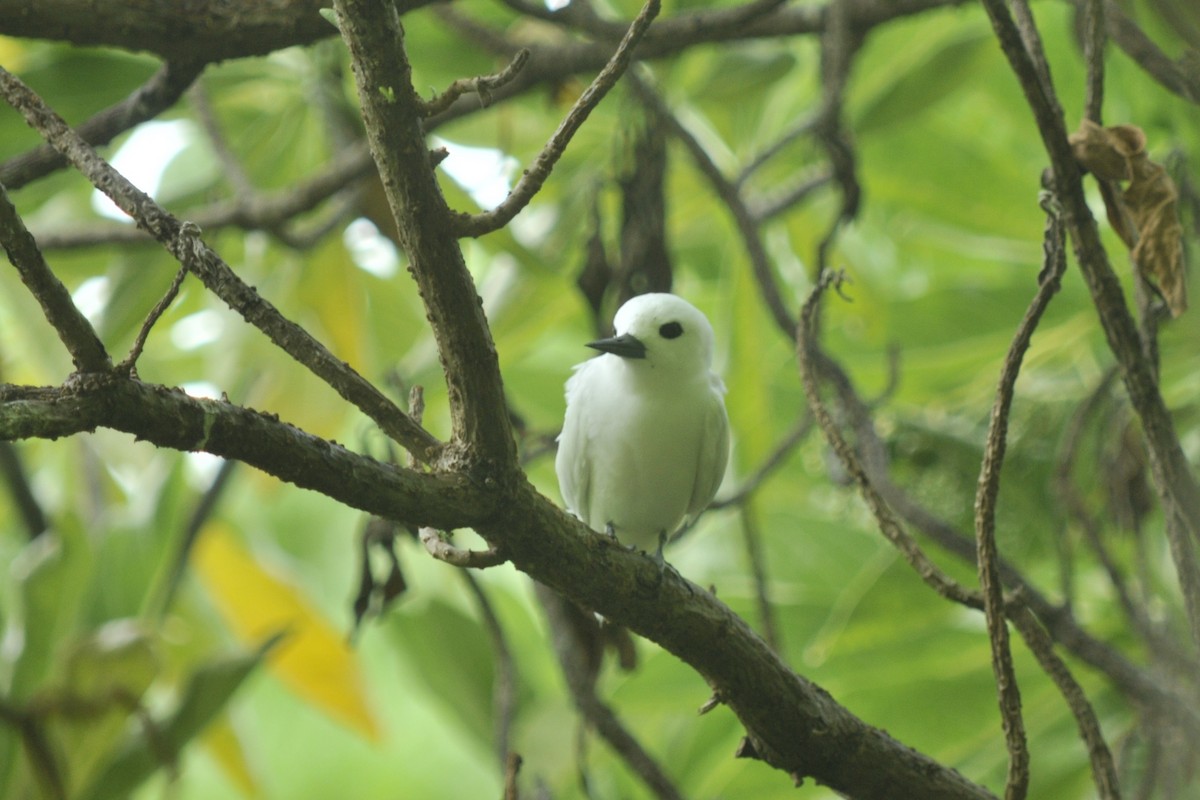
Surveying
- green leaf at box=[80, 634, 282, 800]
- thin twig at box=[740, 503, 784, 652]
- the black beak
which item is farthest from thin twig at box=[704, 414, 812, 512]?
green leaf at box=[80, 634, 282, 800]

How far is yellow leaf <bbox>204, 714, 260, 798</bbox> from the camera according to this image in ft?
13.6

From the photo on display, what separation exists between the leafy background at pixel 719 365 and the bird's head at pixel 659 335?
537mm

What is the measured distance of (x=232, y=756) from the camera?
13.7ft

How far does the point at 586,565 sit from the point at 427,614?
2.05m

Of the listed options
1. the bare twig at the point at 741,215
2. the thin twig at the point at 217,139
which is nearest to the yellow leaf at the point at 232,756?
the thin twig at the point at 217,139

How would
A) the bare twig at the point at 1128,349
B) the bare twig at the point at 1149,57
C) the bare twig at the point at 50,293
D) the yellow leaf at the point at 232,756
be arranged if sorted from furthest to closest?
the yellow leaf at the point at 232,756
the bare twig at the point at 1149,57
the bare twig at the point at 1128,349
the bare twig at the point at 50,293

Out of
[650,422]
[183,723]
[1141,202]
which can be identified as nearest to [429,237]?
[1141,202]

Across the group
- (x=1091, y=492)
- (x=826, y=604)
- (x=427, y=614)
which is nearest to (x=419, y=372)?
(x=427, y=614)

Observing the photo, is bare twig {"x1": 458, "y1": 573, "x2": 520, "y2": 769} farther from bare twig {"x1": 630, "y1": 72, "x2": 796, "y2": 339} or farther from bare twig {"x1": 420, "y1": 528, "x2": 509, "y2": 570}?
bare twig {"x1": 420, "y1": 528, "x2": 509, "y2": 570}

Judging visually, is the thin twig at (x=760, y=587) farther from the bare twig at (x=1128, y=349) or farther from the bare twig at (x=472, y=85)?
the bare twig at (x=472, y=85)

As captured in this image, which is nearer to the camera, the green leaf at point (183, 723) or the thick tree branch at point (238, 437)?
the thick tree branch at point (238, 437)

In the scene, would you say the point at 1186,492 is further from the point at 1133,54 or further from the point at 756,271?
the point at 756,271

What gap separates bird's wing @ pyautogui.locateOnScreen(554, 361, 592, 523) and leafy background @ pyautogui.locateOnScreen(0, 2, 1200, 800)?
16.8 inches

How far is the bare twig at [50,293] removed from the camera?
122 centimetres
